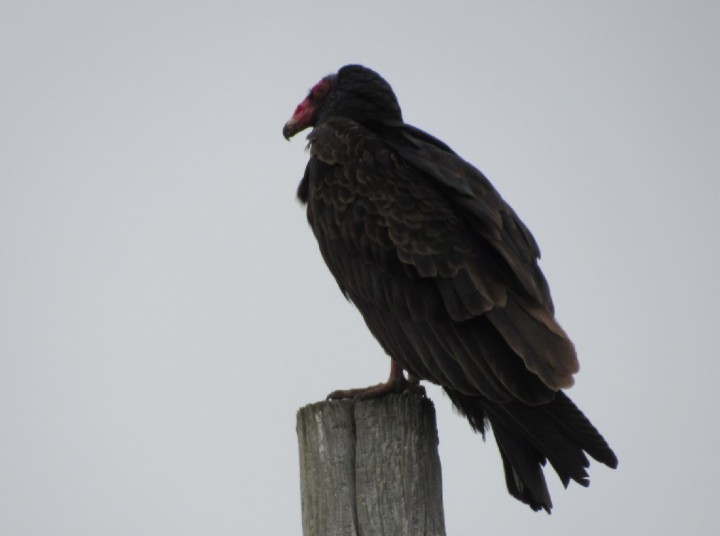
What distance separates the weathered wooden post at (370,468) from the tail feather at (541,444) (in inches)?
15.8

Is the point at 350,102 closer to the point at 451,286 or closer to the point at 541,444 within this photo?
the point at 451,286

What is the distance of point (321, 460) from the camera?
3.24m

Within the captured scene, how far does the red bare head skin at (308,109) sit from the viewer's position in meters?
5.63

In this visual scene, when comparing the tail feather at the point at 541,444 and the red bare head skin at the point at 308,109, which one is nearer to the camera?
the tail feather at the point at 541,444

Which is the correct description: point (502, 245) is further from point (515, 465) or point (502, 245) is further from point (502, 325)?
point (515, 465)

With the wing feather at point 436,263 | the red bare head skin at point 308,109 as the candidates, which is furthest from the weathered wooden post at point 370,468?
the red bare head skin at point 308,109

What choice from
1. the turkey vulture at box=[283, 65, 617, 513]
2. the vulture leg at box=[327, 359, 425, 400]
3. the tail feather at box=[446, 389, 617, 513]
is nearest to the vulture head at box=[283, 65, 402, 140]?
the turkey vulture at box=[283, 65, 617, 513]

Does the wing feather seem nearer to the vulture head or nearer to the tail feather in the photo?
the tail feather

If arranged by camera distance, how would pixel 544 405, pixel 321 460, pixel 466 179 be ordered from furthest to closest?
pixel 466 179
pixel 544 405
pixel 321 460

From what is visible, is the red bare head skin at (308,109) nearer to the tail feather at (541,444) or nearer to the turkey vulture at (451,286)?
the turkey vulture at (451,286)

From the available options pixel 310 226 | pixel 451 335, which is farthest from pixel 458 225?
pixel 310 226

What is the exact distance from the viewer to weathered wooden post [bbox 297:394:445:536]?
121 inches

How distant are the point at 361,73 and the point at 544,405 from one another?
2.52 meters

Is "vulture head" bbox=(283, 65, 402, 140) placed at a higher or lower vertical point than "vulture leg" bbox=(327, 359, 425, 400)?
higher
